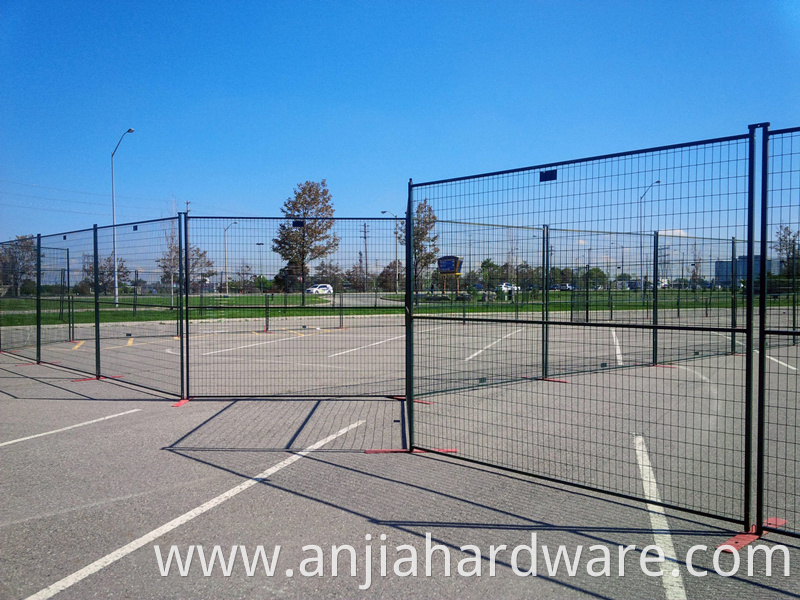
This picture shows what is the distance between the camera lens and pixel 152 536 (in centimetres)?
408

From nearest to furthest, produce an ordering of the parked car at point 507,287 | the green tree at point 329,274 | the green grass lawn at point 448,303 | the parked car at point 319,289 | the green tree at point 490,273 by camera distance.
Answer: the green tree at point 490,273 < the green grass lawn at point 448,303 < the parked car at point 507,287 < the green tree at point 329,274 < the parked car at point 319,289

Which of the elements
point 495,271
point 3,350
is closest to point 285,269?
point 495,271

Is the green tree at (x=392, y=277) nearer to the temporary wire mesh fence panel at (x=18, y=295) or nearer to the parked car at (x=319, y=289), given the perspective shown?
the parked car at (x=319, y=289)

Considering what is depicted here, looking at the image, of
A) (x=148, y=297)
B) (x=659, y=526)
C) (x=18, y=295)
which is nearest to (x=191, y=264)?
(x=148, y=297)

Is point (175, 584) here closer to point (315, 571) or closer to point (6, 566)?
point (315, 571)

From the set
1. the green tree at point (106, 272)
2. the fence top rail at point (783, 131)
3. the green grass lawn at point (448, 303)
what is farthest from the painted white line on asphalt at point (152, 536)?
the green tree at point (106, 272)

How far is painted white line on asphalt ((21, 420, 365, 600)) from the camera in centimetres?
342

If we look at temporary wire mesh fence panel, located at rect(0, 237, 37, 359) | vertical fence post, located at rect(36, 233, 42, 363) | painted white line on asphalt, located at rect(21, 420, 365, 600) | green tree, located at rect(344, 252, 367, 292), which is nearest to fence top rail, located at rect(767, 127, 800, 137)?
painted white line on asphalt, located at rect(21, 420, 365, 600)

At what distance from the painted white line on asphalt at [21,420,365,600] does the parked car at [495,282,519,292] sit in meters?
3.82

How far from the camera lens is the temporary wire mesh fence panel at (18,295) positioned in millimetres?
14445

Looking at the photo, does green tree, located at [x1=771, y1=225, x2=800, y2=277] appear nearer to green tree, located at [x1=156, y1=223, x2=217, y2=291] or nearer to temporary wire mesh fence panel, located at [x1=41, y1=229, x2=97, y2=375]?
green tree, located at [x1=156, y1=223, x2=217, y2=291]

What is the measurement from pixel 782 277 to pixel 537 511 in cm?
289

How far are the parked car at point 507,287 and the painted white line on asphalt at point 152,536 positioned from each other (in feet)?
12.5

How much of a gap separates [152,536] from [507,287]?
587 cm
